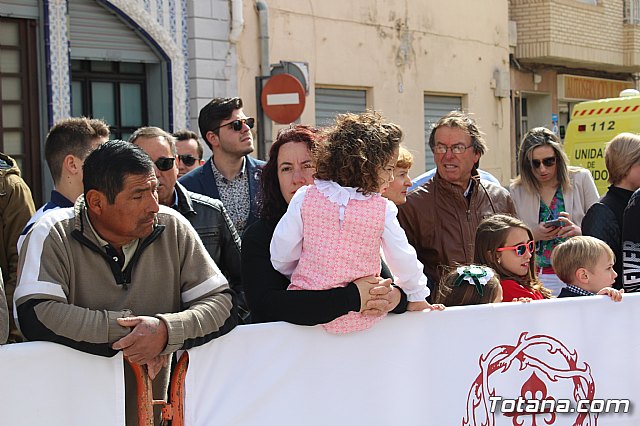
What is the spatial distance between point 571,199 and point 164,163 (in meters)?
3.08

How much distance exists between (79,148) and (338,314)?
1.71 meters

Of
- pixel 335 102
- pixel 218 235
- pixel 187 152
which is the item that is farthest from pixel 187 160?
pixel 335 102

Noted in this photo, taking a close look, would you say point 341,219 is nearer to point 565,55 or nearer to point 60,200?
point 60,200

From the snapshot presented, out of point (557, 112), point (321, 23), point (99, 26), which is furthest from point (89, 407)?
point (557, 112)

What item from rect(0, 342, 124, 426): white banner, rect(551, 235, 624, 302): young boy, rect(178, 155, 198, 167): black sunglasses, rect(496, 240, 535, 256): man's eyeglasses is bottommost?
rect(0, 342, 124, 426): white banner

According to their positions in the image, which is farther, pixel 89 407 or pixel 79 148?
pixel 79 148

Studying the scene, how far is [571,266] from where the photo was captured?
5516 mm

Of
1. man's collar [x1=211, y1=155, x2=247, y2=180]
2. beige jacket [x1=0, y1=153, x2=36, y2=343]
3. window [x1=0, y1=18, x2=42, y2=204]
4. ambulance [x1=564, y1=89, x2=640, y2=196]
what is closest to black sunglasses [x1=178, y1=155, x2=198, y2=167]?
man's collar [x1=211, y1=155, x2=247, y2=180]

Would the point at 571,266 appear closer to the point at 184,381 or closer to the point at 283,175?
the point at 283,175

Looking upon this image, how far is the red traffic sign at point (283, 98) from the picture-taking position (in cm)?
1267

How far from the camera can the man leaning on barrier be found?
3773 millimetres

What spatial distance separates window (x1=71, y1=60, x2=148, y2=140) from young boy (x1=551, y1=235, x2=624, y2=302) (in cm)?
820

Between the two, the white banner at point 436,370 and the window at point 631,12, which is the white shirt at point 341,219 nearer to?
→ the white banner at point 436,370

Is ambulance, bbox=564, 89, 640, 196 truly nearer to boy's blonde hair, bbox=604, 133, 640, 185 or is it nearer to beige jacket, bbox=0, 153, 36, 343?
boy's blonde hair, bbox=604, 133, 640, 185
